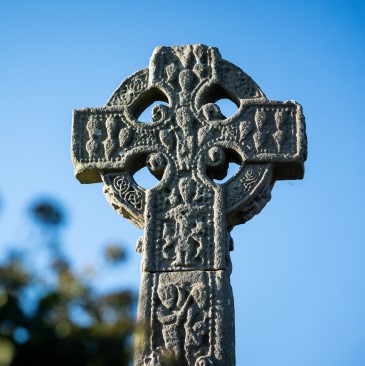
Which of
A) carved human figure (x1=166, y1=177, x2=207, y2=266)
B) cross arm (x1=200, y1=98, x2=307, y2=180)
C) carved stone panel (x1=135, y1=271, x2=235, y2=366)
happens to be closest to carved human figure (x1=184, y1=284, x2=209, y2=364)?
carved stone panel (x1=135, y1=271, x2=235, y2=366)

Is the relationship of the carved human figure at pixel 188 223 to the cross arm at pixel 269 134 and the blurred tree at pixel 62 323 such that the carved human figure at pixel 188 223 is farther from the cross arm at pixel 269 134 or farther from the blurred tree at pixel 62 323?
the blurred tree at pixel 62 323

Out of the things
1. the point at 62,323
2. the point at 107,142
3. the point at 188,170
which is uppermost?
the point at 107,142

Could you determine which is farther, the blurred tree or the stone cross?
the stone cross

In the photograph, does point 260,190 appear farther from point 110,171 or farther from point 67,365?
point 67,365

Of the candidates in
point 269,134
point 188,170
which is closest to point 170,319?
point 188,170

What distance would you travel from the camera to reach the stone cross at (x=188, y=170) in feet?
23.2

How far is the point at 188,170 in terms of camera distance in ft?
25.3

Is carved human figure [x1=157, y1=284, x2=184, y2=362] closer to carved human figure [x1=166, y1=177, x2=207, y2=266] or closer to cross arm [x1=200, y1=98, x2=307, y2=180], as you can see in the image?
carved human figure [x1=166, y1=177, x2=207, y2=266]

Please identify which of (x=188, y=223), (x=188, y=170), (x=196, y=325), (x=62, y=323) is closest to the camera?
(x=62, y=323)

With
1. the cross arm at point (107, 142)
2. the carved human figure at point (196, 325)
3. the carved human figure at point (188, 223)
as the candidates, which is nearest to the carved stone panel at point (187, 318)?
the carved human figure at point (196, 325)

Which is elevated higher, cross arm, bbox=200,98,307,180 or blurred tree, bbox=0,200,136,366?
cross arm, bbox=200,98,307,180

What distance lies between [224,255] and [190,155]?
0.93 metres

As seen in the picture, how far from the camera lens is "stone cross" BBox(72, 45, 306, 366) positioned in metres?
7.06

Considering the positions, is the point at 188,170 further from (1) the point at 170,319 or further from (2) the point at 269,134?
(1) the point at 170,319
